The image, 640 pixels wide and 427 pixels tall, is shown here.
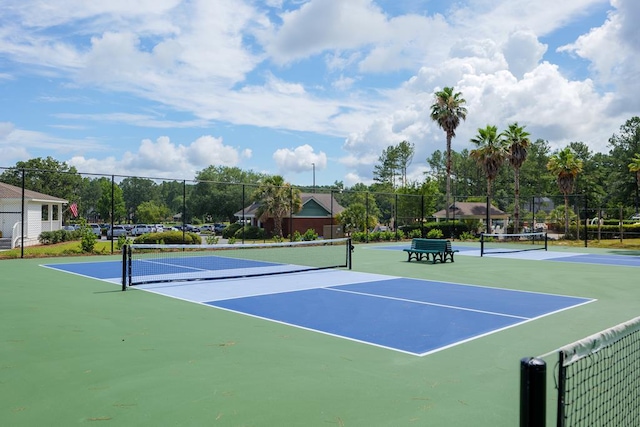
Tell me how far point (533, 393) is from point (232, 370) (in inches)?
170

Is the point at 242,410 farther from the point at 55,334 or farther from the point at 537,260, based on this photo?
the point at 537,260

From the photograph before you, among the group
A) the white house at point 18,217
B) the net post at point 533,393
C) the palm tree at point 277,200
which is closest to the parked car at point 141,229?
the palm tree at point 277,200

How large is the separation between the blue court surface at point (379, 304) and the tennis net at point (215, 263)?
2.87 ft

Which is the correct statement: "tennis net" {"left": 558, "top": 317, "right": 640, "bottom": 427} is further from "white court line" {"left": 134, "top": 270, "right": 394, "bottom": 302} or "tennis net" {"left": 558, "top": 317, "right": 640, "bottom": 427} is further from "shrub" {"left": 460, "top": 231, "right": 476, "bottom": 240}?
"shrub" {"left": 460, "top": 231, "right": 476, "bottom": 240}

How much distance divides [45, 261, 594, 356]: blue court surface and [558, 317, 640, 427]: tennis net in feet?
7.08

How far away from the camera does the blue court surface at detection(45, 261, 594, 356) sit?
26.2ft

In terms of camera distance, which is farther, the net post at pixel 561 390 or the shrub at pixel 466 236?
the shrub at pixel 466 236

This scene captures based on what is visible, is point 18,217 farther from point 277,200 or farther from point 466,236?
point 466,236

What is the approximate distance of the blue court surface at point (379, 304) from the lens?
26.2 feet

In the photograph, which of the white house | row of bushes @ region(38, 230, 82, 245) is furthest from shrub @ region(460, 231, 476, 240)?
the white house

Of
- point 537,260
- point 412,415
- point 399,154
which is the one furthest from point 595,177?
point 412,415

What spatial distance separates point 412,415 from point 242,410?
4.89ft

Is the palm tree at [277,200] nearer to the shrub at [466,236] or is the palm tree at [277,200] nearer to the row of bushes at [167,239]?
the shrub at [466,236]

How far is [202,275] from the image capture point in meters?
15.0
